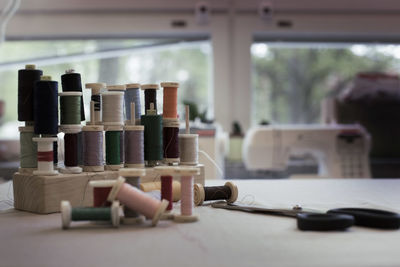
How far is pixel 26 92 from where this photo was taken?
1.34 metres

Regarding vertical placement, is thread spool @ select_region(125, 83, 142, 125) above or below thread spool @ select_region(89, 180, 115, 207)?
above

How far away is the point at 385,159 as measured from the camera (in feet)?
12.4

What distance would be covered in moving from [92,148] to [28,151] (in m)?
0.17

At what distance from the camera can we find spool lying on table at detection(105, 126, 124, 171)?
4.41ft

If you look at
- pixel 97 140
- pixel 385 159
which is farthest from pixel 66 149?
pixel 385 159

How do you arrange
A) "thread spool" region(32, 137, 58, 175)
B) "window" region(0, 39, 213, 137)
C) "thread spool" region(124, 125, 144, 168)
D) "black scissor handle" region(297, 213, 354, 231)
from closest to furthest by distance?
"black scissor handle" region(297, 213, 354, 231) → "thread spool" region(32, 137, 58, 175) → "thread spool" region(124, 125, 144, 168) → "window" region(0, 39, 213, 137)

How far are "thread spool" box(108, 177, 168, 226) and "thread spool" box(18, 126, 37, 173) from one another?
38 cm

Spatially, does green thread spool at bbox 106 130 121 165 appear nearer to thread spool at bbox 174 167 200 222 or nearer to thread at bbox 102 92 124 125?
thread at bbox 102 92 124 125

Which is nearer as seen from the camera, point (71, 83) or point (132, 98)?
point (71, 83)

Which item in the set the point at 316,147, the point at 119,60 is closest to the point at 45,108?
the point at 316,147

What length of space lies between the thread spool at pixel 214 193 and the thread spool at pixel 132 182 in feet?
0.71

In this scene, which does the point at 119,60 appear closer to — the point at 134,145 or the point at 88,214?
the point at 134,145

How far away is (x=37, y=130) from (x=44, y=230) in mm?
337

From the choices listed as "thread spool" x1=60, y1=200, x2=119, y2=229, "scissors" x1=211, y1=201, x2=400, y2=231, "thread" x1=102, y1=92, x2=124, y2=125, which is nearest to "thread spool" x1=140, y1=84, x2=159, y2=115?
"thread" x1=102, y1=92, x2=124, y2=125
